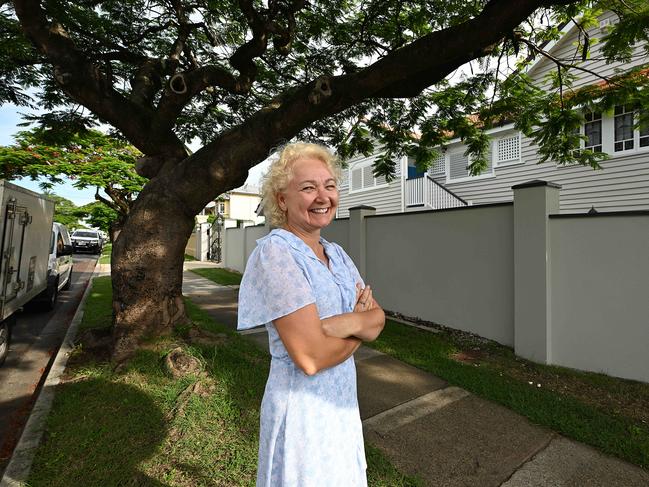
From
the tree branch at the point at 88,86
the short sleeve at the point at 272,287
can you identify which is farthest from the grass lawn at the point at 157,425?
the tree branch at the point at 88,86

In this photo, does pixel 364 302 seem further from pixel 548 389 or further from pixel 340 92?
pixel 548 389

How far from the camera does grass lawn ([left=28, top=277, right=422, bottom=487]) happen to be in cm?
253

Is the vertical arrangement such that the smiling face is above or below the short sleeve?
above

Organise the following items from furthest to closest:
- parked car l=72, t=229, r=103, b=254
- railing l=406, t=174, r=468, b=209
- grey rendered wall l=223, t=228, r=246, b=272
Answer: parked car l=72, t=229, r=103, b=254 → grey rendered wall l=223, t=228, r=246, b=272 → railing l=406, t=174, r=468, b=209

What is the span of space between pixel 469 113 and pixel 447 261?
291 centimetres

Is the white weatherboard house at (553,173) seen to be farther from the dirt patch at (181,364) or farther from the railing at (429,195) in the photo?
the dirt patch at (181,364)

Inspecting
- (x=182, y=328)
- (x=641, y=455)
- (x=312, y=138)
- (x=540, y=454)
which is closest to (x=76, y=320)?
(x=182, y=328)

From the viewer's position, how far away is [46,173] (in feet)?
44.8

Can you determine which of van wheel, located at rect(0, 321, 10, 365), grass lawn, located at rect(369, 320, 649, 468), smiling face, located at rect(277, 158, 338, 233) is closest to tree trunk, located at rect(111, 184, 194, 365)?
van wheel, located at rect(0, 321, 10, 365)

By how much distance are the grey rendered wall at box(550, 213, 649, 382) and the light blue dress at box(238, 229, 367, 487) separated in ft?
14.4

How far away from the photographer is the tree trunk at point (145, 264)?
4559mm

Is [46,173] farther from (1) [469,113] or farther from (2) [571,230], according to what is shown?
(2) [571,230]

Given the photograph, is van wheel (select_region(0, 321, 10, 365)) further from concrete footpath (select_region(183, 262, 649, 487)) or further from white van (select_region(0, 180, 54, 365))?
concrete footpath (select_region(183, 262, 649, 487))

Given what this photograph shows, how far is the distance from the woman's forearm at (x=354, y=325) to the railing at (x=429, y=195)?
11.9m
